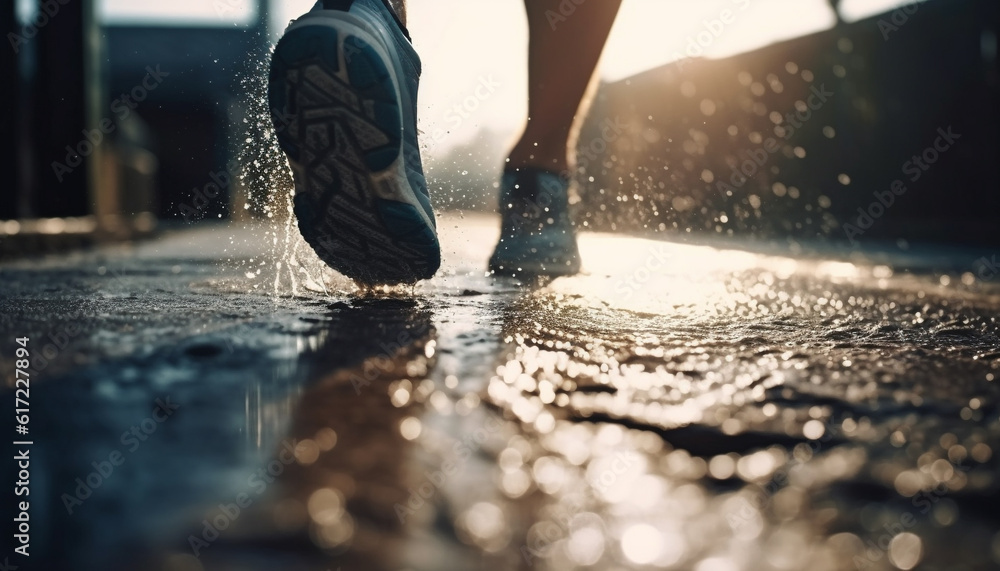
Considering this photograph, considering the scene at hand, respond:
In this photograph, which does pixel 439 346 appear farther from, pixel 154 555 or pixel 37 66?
pixel 37 66

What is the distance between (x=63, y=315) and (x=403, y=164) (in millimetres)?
492

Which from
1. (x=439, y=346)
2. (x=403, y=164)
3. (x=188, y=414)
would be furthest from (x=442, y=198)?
(x=188, y=414)

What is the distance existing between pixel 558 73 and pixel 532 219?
352 millimetres

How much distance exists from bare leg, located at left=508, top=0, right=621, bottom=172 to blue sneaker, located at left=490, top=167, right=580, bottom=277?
38 mm

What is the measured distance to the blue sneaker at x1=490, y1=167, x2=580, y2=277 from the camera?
2.02 metres

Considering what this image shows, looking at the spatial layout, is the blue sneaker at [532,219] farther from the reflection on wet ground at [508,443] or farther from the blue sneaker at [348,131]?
the reflection on wet ground at [508,443]

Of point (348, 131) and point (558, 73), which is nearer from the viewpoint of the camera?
point (348, 131)

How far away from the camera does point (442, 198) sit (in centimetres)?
173

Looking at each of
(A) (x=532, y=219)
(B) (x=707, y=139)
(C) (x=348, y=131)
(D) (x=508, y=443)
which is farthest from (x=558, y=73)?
(B) (x=707, y=139)

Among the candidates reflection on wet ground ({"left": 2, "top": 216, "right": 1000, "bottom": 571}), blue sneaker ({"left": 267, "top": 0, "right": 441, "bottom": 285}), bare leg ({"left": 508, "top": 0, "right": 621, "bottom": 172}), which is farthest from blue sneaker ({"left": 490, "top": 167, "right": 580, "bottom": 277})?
reflection on wet ground ({"left": 2, "top": 216, "right": 1000, "bottom": 571})

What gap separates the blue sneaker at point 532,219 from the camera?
2.02m

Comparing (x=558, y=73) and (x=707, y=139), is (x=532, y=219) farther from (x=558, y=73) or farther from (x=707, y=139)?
(x=707, y=139)

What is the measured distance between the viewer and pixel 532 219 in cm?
204

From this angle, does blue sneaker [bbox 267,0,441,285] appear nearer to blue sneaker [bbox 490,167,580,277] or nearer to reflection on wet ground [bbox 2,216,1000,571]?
reflection on wet ground [bbox 2,216,1000,571]
